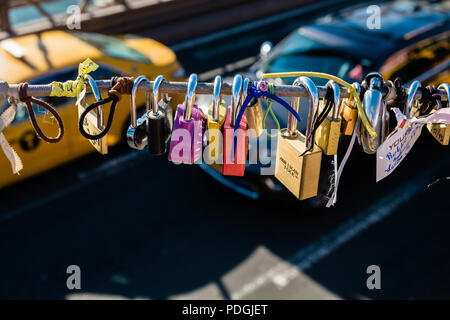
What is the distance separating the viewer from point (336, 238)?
5742 mm

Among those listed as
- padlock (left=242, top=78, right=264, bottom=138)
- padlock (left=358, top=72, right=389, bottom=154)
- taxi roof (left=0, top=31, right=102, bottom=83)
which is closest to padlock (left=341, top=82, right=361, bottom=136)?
padlock (left=358, top=72, right=389, bottom=154)

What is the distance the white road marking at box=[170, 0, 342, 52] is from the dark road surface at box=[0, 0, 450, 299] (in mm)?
4656

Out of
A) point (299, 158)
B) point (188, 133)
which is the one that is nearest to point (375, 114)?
point (299, 158)

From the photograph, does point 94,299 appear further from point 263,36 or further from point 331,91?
point 263,36

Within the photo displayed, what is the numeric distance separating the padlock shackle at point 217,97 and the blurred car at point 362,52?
3733 millimetres

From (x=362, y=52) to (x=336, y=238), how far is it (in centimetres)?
234

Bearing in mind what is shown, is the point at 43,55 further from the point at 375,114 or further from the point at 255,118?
the point at 375,114

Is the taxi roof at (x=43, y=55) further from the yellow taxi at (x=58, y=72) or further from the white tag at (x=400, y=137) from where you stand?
the white tag at (x=400, y=137)

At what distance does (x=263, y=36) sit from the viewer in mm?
11609

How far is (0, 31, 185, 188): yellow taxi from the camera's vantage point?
595cm

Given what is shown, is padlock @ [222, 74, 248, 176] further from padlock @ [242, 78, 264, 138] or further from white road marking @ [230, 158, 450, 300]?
white road marking @ [230, 158, 450, 300]

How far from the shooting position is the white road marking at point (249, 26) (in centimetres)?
1088
